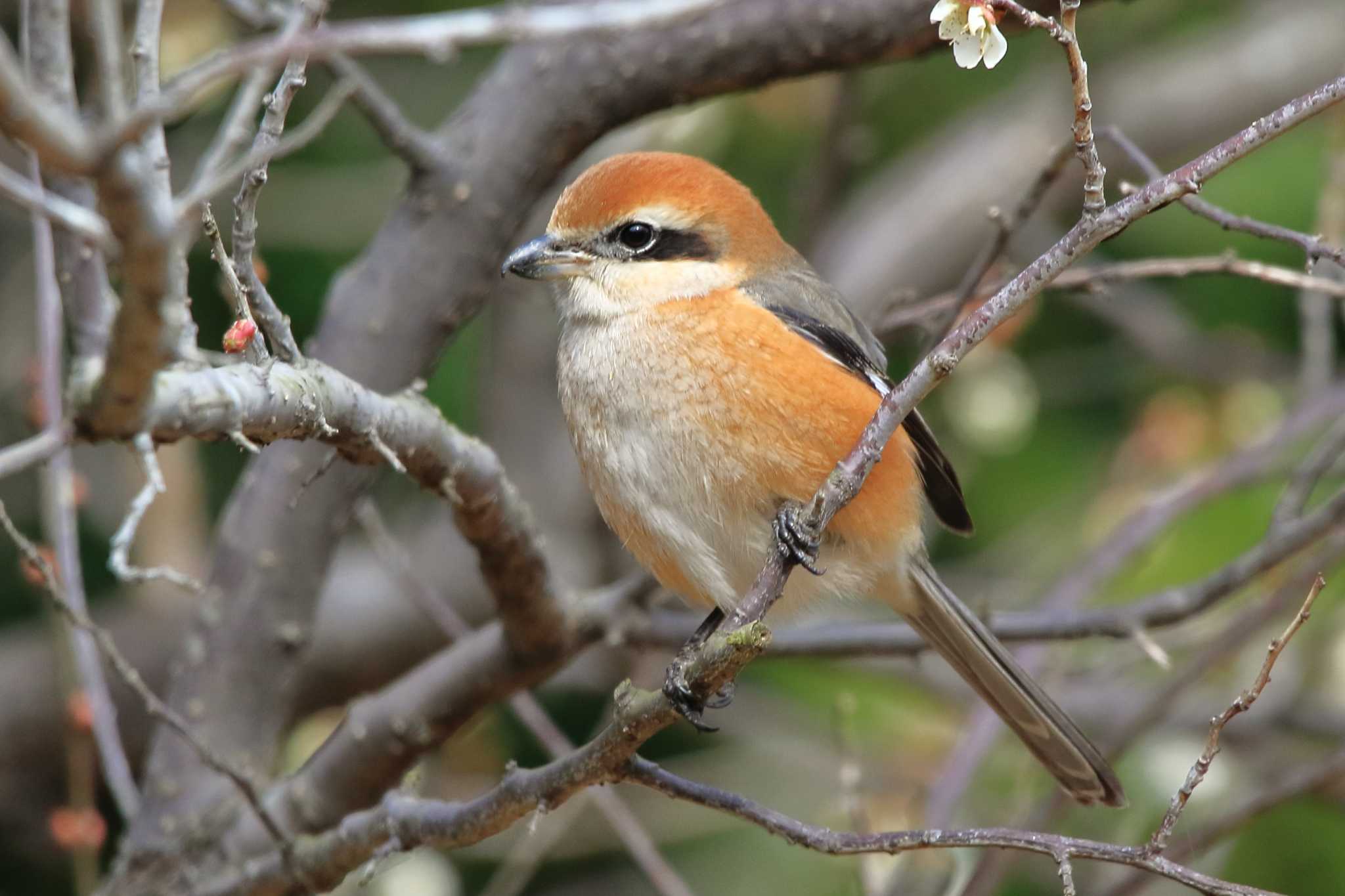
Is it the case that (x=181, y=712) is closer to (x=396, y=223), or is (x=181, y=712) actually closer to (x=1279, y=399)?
(x=396, y=223)

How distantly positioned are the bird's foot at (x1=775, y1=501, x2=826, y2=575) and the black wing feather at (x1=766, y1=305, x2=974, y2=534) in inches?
24.7

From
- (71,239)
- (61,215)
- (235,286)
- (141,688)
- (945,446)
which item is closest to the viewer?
(61,215)

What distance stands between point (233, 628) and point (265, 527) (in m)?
0.26

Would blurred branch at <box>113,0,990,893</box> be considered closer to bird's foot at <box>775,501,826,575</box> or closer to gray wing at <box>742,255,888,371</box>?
gray wing at <box>742,255,888,371</box>

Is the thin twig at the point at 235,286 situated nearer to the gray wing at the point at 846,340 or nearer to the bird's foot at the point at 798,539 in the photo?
the bird's foot at the point at 798,539

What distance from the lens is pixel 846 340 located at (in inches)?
127

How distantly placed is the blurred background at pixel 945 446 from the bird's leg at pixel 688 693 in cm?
127

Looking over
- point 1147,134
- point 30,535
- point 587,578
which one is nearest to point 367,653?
point 587,578

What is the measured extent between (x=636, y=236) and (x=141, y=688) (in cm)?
146

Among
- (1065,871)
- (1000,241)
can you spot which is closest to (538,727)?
(1000,241)

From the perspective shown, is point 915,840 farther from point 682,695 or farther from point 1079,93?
point 1079,93

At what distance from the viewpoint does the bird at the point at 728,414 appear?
9.66 feet

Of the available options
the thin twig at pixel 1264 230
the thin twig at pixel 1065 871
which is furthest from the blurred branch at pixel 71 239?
the thin twig at pixel 1264 230

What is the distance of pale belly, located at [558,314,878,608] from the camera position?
2.93m
